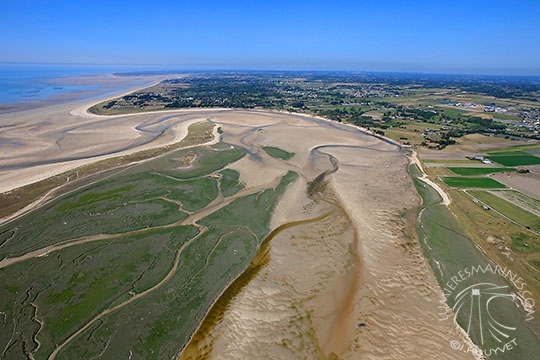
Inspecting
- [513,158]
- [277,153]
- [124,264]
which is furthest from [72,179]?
[513,158]

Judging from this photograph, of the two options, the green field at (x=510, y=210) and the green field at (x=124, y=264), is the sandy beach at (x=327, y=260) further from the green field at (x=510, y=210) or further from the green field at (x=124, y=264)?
the green field at (x=510, y=210)

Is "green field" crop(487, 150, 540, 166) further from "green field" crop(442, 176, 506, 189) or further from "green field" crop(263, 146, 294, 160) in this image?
"green field" crop(263, 146, 294, 160)

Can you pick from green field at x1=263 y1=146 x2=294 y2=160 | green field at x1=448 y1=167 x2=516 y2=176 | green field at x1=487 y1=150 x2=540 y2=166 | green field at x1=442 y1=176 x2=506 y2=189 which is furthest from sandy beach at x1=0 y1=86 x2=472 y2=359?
green field at x1=487 y1=150 x2=540 y2=166

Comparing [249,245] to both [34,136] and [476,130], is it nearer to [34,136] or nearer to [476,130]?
[34,136]

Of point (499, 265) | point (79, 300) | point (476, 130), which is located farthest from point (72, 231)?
point (476, 130)

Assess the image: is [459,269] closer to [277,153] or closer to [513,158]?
[277,153]

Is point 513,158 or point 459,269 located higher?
point 513,158

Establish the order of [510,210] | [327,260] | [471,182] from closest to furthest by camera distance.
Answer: [327,260]
[510,210]
[471,182]
